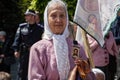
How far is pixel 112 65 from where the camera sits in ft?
31.1

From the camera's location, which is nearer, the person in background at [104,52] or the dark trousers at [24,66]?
the person in background at [104,52]

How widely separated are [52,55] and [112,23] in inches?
180

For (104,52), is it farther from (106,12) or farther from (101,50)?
(106,12)

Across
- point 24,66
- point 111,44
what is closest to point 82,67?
point 111,44

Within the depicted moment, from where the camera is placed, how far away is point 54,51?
5238mm

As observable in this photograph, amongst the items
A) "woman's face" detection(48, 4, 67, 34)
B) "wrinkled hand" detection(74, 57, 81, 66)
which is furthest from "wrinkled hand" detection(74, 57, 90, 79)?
"woman's face" detection(48, 4, 67, 34)

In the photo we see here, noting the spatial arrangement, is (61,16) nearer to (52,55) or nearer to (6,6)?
(52,55)

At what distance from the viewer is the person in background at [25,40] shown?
1102 cm

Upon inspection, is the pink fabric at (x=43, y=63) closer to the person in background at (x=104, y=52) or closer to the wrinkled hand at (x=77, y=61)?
the wrinkled hand at (x=77, y=61)

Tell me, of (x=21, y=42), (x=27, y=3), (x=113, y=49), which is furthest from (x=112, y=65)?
(x=27, y=3)

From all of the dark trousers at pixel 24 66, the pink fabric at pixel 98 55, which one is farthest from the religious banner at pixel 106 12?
the dark trousers at pixel 24 66

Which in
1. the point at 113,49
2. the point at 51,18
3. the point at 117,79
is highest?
the point at 51,18

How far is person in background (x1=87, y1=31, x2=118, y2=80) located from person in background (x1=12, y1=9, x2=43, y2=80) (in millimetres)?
2206

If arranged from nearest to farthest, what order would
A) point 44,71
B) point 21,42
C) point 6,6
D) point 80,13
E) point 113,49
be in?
point 44,71
point 80,13
point 113,49
point 21,42
point 6,6
